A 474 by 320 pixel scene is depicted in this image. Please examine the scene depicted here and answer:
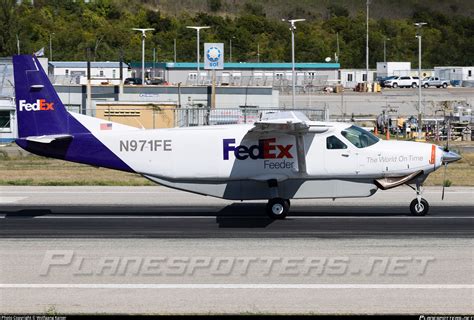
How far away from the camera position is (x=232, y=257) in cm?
1636

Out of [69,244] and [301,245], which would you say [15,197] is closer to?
[69,244]

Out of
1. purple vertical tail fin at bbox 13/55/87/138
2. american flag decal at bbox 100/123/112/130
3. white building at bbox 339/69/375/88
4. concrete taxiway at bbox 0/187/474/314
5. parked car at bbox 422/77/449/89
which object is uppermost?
white building at bbox 339/69/375/88

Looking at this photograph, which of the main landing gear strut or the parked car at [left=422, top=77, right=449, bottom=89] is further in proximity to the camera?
the parked car at [left=422, top=77, right=449, bottom=89]

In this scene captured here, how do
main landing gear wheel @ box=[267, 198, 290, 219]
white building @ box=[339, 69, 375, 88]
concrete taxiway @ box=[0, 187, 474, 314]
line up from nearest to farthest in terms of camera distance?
concrete taxiway @ box=[0, 187, 474, 314] → main landing gear wheel @ box=[267, 198, 290, 219] → white building @ box=[339, 69, 375, 88]

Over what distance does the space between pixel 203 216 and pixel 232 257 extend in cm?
531

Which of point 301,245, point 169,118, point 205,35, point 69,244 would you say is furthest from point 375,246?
point 205,35

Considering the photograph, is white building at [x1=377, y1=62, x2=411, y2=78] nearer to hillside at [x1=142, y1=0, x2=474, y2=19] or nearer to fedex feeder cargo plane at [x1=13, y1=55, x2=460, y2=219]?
hillside at [x1=142, y1=0, x2=474, y2=19]

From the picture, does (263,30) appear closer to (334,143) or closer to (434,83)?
(434,83)

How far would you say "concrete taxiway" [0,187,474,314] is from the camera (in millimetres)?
13148

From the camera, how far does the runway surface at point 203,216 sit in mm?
19203

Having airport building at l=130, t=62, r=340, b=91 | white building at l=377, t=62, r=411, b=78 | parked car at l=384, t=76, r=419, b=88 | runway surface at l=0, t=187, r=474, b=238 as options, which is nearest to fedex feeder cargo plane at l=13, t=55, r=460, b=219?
runway surface at l=0, t=187, r=474, b=238

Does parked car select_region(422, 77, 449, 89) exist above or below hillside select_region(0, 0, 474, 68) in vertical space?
below

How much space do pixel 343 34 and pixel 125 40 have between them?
29.9 metres

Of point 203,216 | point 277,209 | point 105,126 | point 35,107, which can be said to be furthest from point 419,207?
point 35,107
